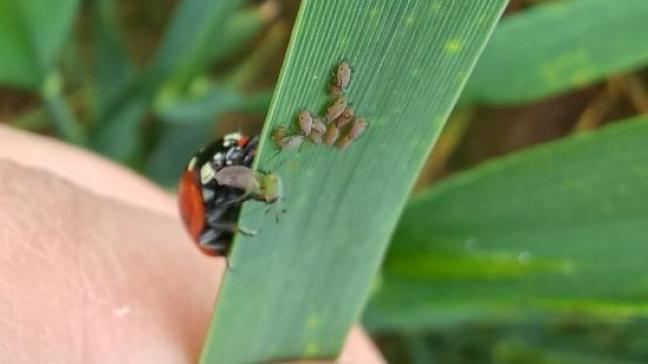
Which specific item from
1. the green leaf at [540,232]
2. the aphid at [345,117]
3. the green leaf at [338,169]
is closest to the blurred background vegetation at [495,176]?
the green leaf at [540,232]

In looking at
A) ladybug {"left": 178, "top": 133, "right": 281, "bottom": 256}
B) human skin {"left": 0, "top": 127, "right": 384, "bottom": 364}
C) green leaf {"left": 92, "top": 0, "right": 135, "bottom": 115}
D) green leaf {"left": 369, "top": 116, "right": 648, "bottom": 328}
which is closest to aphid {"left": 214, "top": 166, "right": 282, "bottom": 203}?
ladybug {"left": 178, "top": 133, "right": 281, "bottom": 256}

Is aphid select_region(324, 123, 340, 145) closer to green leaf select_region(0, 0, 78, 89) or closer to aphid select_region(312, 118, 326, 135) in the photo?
aphid select_region(312, 118, 326, 135)

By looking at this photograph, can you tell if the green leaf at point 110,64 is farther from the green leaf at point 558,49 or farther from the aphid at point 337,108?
the aphid at point 337,108

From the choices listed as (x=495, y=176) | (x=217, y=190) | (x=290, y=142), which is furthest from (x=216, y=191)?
(x=495, y=176)

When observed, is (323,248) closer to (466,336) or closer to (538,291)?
(538,291)

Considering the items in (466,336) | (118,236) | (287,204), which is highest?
(287,204)

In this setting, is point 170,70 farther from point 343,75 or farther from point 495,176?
point 343,75

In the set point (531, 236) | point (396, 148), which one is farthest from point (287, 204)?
point (531, 236)

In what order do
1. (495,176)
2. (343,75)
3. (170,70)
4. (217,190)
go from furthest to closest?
(170,70) → (495,176) → (217,190) → (343,75)
